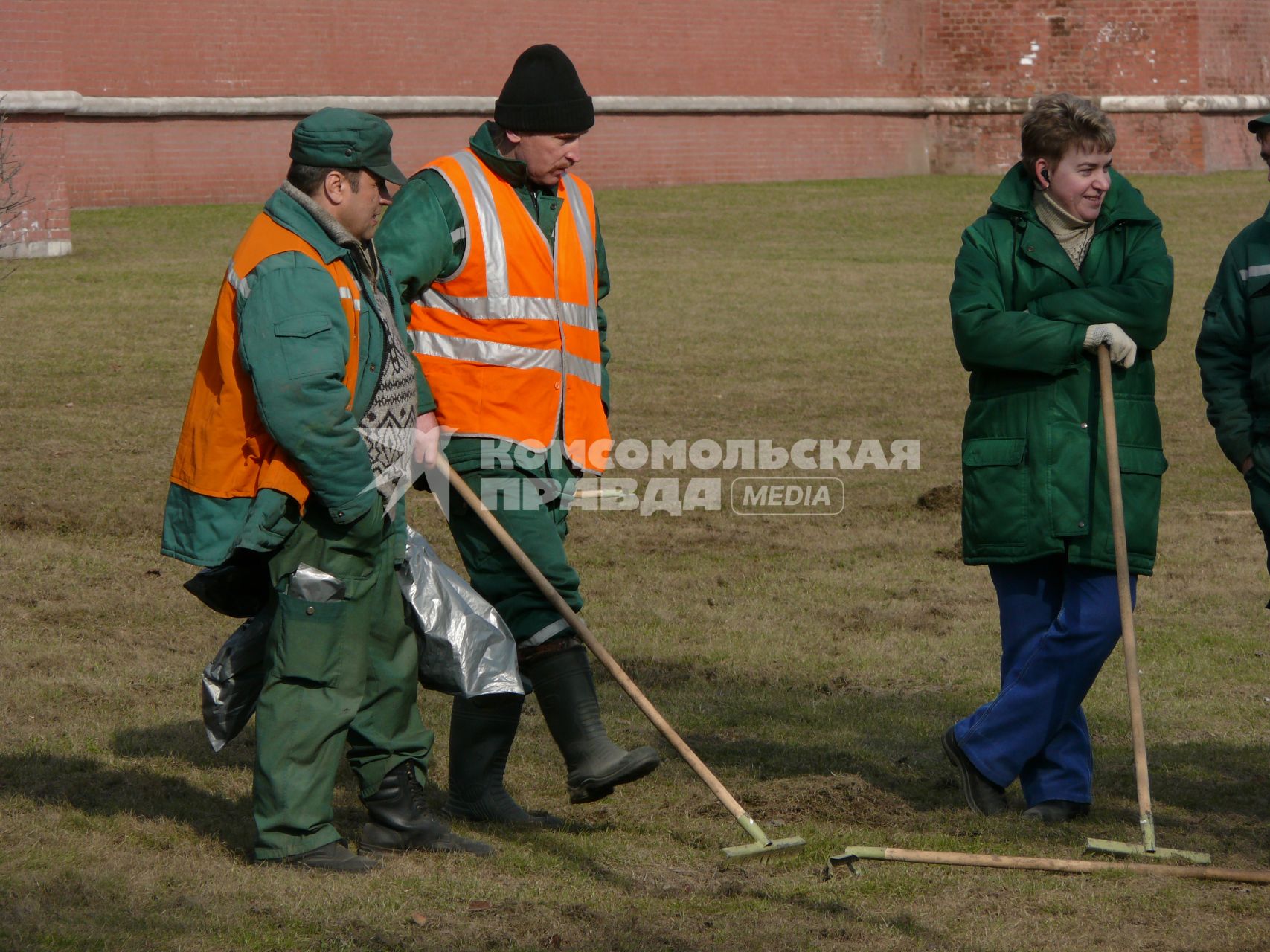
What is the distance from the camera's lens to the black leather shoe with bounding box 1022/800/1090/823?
496 cm

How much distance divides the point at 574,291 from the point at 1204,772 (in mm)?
2528

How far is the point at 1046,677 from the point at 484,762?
1.64 metres

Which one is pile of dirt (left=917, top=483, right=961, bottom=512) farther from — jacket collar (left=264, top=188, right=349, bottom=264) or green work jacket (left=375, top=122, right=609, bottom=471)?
jacket collar (left=264, top=188, right=349, bottom=264)

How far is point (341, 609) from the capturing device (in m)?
4.31

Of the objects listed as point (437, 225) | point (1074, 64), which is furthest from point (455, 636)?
point (1074, 64)

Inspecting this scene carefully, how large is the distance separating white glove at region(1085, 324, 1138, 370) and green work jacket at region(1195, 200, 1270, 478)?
246 millimetres

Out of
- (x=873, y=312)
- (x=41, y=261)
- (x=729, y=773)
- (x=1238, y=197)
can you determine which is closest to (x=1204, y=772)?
(x=729, y=773)

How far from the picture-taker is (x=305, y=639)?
426cm

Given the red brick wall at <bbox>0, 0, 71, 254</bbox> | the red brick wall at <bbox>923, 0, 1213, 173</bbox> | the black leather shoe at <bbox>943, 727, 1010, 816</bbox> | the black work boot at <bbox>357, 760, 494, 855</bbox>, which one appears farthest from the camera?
the red brick wall at <bbox>923, 0, 1213, 173</bbox>

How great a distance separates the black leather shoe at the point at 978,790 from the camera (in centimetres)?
504

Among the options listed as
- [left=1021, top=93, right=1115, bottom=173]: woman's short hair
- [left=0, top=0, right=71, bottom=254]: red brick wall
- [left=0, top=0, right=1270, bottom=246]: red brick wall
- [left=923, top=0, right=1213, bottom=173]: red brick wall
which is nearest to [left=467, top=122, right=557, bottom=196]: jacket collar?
[left=1021, top=93, right=1115, bottom=173]: woman's short hair

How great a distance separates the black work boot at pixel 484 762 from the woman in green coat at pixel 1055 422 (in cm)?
134

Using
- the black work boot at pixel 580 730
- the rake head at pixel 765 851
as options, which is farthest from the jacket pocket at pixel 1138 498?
the black work boot at pixel 580 730

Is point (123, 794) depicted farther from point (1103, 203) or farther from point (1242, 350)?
point (1242, 350)
